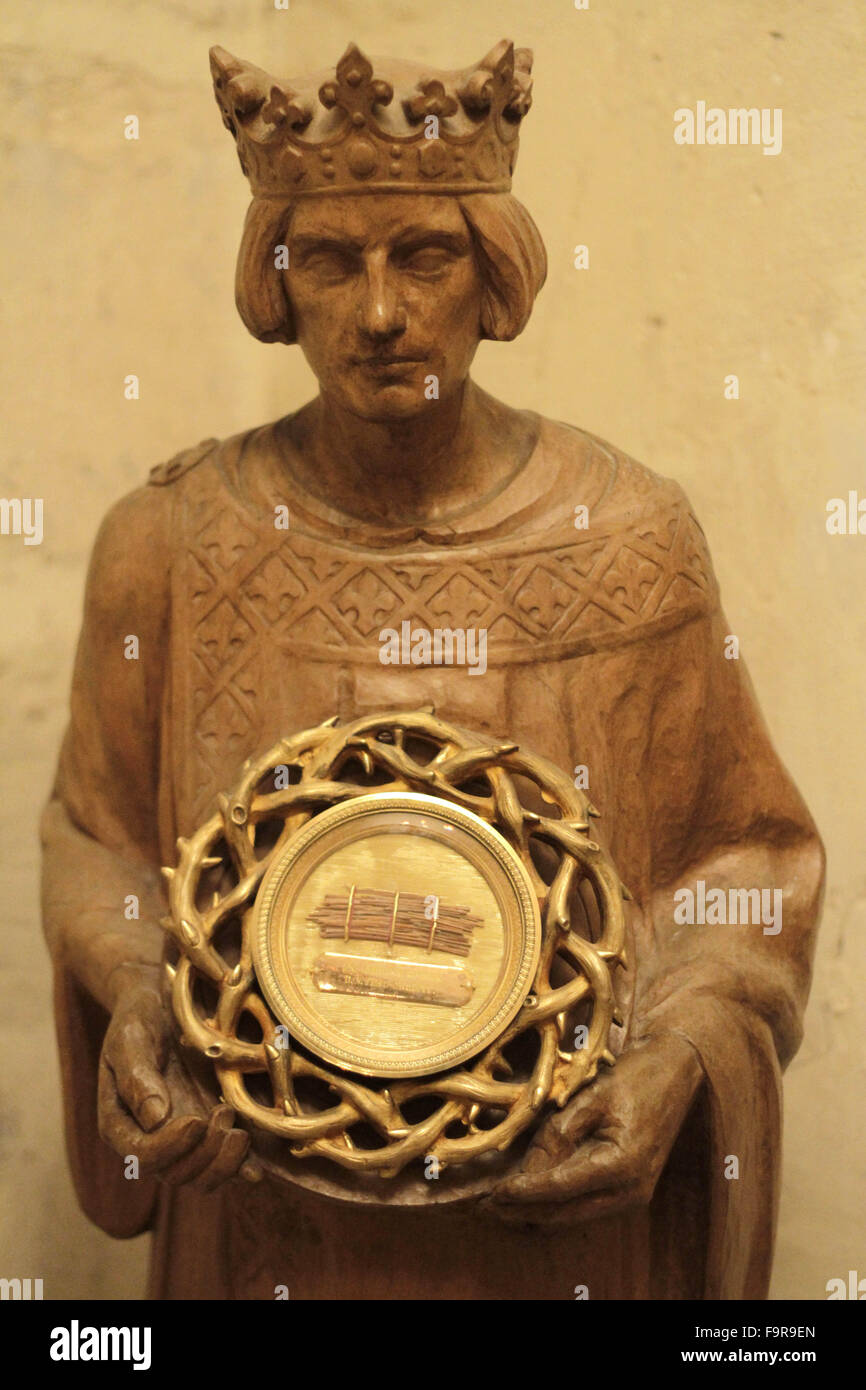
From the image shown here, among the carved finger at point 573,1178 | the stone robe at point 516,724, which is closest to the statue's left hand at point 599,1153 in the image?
the carved finger at point 573,1178

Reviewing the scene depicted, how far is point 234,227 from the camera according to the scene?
3.95 m

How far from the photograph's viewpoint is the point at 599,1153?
2391mm

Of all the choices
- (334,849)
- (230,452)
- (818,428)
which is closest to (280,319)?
(230,452)

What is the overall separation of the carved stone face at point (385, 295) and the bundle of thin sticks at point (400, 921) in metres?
0.55

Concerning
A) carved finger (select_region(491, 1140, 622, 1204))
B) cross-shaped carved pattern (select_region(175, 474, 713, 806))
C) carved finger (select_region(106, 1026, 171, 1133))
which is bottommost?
carved finger (select_region(491, 1140, 622, 1204))

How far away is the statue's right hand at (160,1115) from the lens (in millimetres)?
2375

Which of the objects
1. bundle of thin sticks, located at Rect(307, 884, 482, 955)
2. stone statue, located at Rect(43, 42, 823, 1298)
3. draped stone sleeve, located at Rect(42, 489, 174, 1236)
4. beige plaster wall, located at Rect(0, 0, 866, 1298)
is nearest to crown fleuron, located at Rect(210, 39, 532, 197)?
stone statue, located at Rect(43, 42, 823, 1298)

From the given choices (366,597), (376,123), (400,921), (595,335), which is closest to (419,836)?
(400,921)

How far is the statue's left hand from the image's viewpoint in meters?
2.37

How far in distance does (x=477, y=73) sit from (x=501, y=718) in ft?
2.36

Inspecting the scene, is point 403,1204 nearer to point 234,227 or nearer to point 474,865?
point 474,865

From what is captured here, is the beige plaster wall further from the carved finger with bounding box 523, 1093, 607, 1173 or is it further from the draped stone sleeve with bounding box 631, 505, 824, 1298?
the carved finger with bounding box 523, 1093, 607, 1173

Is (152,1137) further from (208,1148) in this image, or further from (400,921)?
(400,921)

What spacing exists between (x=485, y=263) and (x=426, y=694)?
49 centimetres
